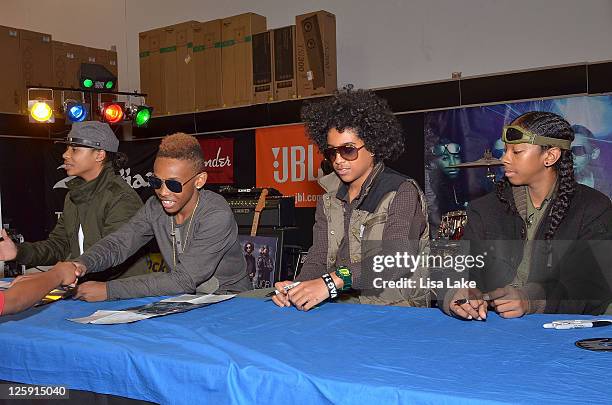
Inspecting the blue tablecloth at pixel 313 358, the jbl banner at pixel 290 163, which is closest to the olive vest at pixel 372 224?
the blue tablecloth at pixel 313 358

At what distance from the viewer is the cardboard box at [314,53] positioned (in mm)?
6191

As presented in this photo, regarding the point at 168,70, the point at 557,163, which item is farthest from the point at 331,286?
the point at 168,70

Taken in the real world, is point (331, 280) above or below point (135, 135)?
below

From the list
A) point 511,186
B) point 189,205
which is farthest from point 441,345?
point 189,205

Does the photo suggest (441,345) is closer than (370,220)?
Yes

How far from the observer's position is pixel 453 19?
602 centimetres

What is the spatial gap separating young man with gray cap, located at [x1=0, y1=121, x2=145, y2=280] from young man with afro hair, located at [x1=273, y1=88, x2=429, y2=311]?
134cm

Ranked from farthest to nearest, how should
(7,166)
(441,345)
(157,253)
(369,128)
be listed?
(7,166) < (157,253) < (369,128) < (441,345)

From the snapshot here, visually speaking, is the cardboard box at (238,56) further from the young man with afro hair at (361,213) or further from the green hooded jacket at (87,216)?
the young man with afro hair at (361,213)

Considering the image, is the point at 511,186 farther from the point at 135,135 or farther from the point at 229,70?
the point at 135,135

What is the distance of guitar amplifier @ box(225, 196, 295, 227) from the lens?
4344mm

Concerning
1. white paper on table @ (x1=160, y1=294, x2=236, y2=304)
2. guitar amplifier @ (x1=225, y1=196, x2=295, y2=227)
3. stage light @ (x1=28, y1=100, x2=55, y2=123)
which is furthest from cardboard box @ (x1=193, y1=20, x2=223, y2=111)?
white paper on table @ (x1=160, y1=294, x2=236, y2=304)

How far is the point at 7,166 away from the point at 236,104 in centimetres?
289

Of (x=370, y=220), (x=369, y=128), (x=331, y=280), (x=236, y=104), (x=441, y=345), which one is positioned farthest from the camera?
(x=236, y=104)
